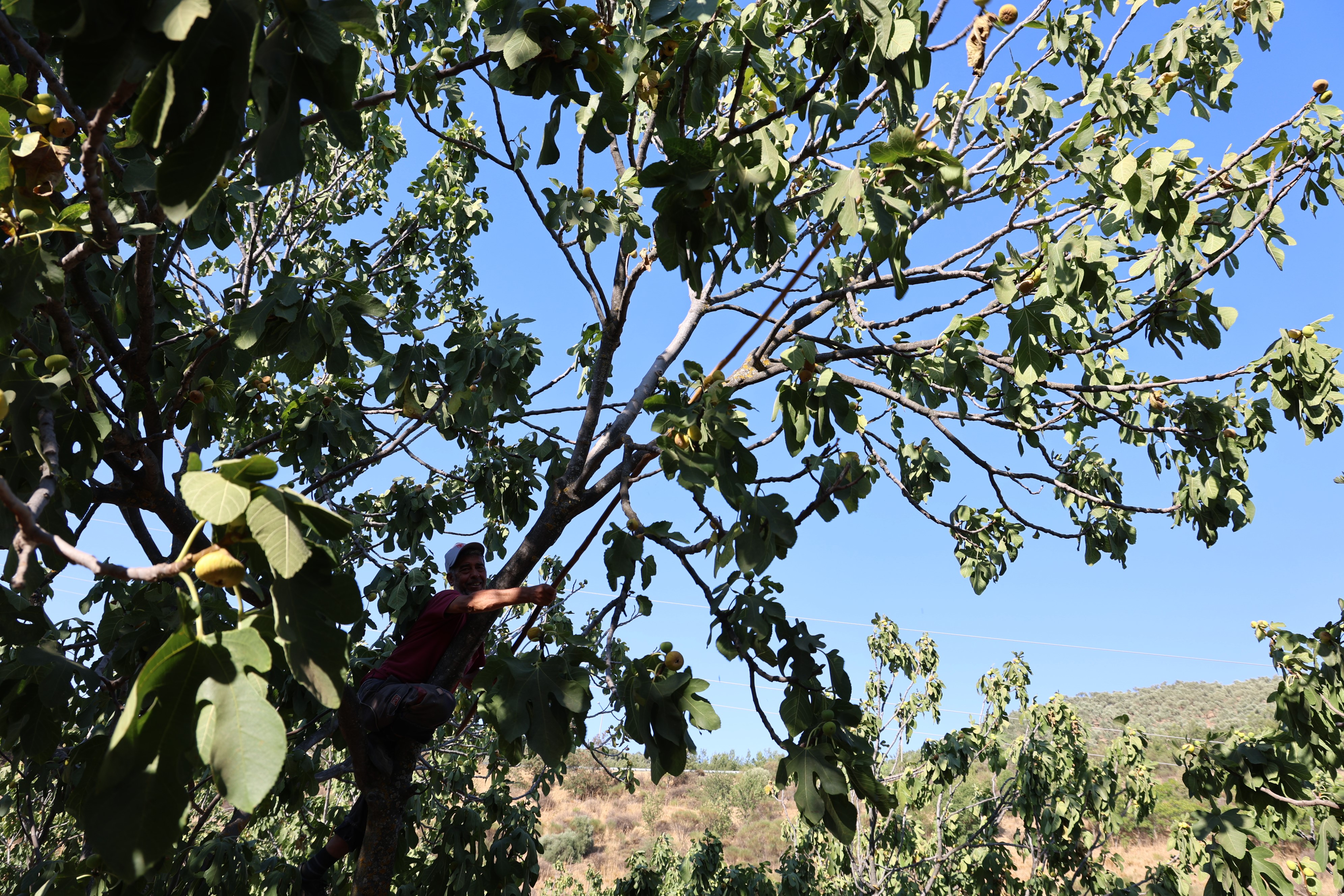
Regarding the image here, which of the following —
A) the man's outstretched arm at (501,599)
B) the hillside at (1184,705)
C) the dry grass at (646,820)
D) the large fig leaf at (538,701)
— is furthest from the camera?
the hillside at (1184,705)

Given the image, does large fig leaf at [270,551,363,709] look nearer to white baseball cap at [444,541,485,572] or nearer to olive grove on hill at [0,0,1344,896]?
olive grove on hill at [0,0,1344,896]

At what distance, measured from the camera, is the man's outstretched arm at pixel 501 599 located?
2.63 meters

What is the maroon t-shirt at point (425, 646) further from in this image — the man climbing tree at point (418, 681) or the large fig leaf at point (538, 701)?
the large fig leaf at point (538, 701)

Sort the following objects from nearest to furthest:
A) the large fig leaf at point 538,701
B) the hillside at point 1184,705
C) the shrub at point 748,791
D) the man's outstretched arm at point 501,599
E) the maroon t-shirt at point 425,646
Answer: the large fig leaf at point 538,701, the man's outstretched arm at point 501,599, the maroon t-shirt at point 425,646, the shrub at point 748,791, the hillside at point 1184,705

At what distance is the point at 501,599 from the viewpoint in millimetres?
2877

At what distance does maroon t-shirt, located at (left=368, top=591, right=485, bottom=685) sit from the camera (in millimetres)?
3426

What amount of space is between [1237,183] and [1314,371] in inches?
33.9

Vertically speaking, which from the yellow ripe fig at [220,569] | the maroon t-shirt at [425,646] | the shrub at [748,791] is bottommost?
the shrub at [748,791]

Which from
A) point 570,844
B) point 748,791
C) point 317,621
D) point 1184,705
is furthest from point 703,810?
point 317,621

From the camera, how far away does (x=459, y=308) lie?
6598 mm

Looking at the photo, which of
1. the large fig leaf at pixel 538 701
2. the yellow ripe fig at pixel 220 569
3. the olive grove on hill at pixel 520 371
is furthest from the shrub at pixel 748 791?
the yellow ripe fig at pixel 220 569

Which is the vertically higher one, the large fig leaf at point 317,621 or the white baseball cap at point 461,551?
the white baseball cap at point 461,551

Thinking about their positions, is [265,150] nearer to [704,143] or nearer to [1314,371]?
[704,143]

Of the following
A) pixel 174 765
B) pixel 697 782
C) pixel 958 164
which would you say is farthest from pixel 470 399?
pixel 697 782
